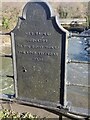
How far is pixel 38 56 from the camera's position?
3.40 metres

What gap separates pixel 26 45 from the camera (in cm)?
343

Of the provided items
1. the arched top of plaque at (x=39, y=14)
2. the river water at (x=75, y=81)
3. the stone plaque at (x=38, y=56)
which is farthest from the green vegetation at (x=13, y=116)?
the arched top of plaque at (x=39, y=14)

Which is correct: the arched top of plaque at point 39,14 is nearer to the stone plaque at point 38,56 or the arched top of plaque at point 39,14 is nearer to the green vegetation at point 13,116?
the stone plaque at point 38,56

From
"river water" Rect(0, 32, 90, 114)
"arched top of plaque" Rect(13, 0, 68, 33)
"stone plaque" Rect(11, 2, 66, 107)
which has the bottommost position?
"river water" Rect(0, 32, 90, 114)

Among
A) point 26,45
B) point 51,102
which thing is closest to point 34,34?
point 26,45

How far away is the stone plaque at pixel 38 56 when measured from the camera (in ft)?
10.7

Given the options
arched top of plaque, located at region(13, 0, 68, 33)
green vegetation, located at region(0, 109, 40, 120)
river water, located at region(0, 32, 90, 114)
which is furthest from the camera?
river water, located at region(0, 32, 90, 114)

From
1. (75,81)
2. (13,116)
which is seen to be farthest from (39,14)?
(75,81)

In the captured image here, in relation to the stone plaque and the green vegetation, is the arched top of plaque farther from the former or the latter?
the green vegetation

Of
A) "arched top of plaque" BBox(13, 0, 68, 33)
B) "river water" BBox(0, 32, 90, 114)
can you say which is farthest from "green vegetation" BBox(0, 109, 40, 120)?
"arched top of plaque" BBox(13, 0, 68, 33)

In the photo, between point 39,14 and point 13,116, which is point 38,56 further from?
point 13,116

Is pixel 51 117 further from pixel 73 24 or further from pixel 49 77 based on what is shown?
pixel 73 24

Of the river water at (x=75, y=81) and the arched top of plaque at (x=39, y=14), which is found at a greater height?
the arched top of plaque at (x=39, y=14)

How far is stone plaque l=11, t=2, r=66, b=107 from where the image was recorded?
3252mm
